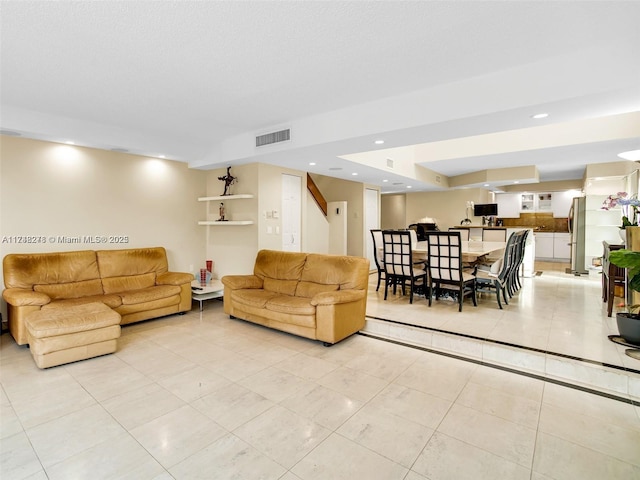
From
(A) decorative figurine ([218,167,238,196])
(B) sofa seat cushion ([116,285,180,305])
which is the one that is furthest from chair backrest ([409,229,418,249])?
(B) sofa seat cushion ([116,285,180,305])

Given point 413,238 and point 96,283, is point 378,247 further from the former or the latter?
point 96,283

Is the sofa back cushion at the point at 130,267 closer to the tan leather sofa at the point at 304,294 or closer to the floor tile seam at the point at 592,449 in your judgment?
the tan leather sofa at the point at 304,294

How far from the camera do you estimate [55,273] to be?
14.2 ft

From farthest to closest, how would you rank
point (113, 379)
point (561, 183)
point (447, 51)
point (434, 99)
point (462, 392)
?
point (561, 183) → point (434, 99) → point (113, 379) → point (462, 392) → point (447, 51)

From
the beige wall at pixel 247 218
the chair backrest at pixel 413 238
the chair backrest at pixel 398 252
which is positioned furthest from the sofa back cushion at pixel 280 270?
the chair backrest at pixel 413 238

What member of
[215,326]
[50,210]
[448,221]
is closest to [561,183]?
[448,221]

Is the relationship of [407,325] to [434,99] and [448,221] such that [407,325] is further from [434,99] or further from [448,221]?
[448,221]

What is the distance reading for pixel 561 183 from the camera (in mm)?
10039

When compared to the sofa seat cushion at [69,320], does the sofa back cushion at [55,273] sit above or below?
above

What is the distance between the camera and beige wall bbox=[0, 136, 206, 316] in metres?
4.24

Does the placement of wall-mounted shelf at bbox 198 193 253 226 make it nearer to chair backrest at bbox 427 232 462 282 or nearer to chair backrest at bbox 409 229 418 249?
chair backrest at bbox 409 229 418 249

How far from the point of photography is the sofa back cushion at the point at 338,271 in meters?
4.14

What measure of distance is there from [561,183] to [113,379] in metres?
11.9

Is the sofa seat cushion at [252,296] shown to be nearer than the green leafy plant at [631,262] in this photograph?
No
